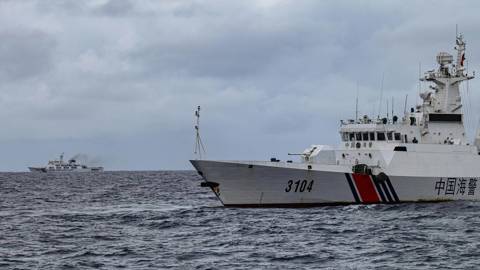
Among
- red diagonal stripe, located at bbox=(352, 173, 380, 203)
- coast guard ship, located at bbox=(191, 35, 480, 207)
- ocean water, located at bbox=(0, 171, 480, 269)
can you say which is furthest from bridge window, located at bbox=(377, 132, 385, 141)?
ocean water, located at bbox=(0, 171, 480, 269)

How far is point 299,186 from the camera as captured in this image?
40531mm

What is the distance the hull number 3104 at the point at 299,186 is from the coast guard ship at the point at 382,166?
5cm

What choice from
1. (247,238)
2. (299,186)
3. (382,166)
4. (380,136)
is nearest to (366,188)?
(382,166)

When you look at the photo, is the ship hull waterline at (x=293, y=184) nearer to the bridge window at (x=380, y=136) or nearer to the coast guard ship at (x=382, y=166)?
the coast guard ship at (x=382, y=166)

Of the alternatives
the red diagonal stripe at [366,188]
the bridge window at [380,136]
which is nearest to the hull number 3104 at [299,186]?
the red diagonal stripe at [366,188]

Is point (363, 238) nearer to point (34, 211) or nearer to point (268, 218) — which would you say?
point (268, 218)

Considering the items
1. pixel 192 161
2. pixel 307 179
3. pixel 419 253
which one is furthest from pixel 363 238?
pixel 192 161

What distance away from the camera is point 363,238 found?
2853 centimetres

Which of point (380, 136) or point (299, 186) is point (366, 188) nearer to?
point (380, 136)

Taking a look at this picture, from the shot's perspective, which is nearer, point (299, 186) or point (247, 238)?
point (247, 238)

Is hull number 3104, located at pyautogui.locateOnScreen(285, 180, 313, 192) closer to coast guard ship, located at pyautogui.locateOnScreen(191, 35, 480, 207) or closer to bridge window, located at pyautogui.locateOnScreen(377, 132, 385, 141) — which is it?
coast guard ship, located at pyautogui.locateOnScreen(191, 35, 480, 207)

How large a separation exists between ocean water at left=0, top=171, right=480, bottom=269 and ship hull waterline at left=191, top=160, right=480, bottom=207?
913 millimetres

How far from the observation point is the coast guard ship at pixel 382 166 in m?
40.4

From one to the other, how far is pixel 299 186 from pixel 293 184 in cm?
33
